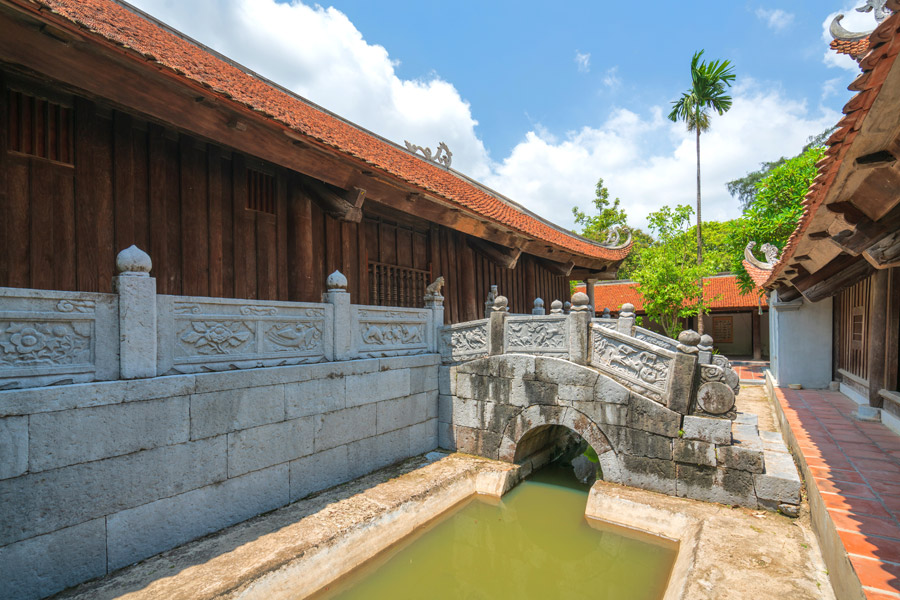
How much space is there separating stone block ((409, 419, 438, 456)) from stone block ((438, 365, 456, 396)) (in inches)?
18.7

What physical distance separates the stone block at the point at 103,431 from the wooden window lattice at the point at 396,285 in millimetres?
3359

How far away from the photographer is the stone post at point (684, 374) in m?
4.80

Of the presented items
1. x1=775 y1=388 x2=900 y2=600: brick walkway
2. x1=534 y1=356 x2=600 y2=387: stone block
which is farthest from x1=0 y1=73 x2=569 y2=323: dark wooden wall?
x1=775 y1=388 x2=900 y2=600: brick walkway

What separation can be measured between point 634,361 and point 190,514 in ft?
15.2

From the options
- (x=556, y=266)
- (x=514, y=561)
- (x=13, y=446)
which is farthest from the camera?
(x=556, y=266)

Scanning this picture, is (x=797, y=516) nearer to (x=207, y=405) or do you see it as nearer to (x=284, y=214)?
(x=207, y=405)

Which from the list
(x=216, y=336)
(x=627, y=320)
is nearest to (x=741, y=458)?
(x=627, y=320)

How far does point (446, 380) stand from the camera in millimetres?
6527

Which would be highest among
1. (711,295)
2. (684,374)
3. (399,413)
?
(711,295)

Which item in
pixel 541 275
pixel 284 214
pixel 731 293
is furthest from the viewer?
pixel 731 293

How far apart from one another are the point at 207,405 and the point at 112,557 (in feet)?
3.80

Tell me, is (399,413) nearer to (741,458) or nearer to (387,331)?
(387,331)

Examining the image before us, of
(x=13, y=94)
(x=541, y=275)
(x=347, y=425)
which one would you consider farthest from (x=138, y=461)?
(x=541, y=275)

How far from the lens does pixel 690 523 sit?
4.27 meters
